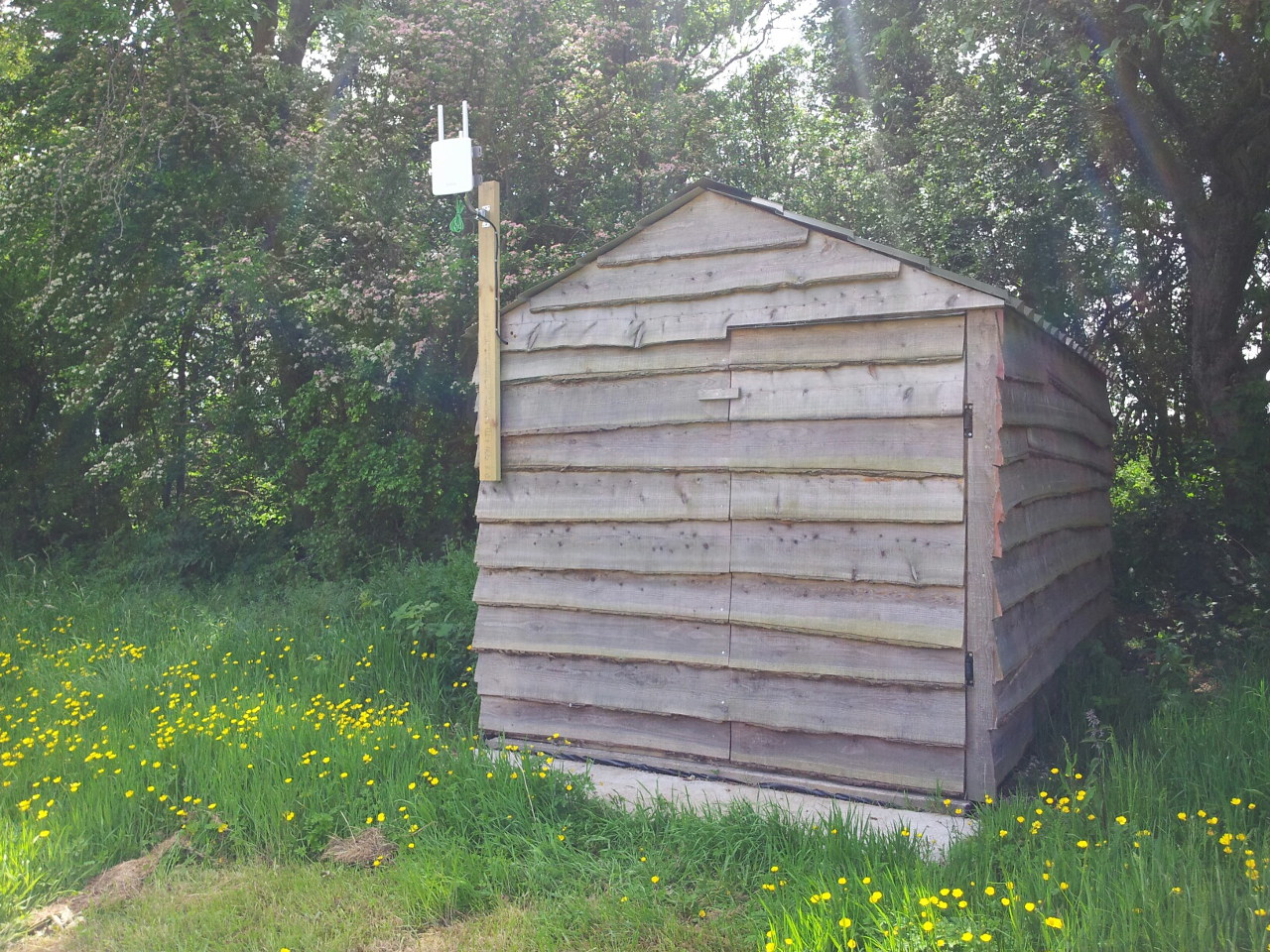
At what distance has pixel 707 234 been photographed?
5.26m

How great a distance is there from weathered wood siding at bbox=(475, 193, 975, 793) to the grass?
672mm

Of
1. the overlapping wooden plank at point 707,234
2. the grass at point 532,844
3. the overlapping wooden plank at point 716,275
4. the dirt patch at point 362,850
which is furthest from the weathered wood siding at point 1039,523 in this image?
the dirt patch at point 362,850

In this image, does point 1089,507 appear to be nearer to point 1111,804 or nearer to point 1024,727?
point 1024,727

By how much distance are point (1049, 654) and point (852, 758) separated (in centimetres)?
161

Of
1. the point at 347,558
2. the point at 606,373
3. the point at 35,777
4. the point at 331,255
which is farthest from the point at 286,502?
the point at 606,373

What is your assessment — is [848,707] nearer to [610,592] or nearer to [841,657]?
[841,657]

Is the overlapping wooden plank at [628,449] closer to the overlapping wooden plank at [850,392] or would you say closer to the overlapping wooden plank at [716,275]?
the overlapping wooden plank at [850,392]

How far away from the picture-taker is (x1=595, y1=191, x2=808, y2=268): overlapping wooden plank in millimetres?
5053

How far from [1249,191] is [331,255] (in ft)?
29.0

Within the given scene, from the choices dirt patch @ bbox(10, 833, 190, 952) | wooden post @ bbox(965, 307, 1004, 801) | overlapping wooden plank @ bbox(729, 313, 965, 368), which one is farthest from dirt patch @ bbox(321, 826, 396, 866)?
overlapping wooden plank @ bbox(729, 313, 965, 368)

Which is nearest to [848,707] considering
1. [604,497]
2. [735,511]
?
[735,511]

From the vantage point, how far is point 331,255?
10.3m

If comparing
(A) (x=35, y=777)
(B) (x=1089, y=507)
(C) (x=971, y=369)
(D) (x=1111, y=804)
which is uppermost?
(C) (x=971, y=369)

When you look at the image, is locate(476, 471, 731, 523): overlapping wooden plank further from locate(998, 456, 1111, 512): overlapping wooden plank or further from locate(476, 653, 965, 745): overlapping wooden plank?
locate(998, 456, 1111, 512): overlapping wooden plank
